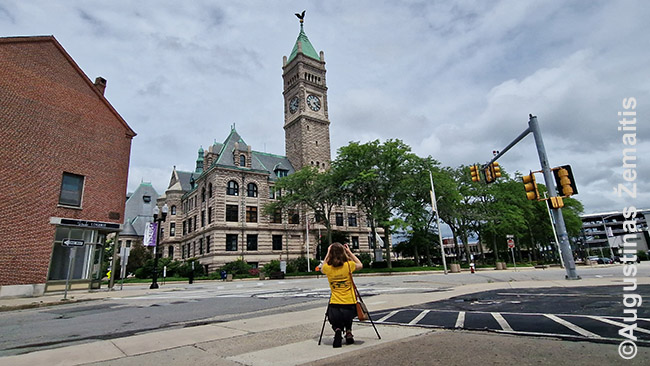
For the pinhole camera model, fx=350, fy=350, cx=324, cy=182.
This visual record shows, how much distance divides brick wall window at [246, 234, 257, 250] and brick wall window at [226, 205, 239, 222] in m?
3.03

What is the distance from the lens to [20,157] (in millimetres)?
20266

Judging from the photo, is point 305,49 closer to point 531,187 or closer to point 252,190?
point 252,190

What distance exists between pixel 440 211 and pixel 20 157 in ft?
127

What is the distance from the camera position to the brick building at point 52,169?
776 inches

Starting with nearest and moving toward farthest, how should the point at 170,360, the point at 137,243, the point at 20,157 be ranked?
the point at 170,360
the point at 20,157
the point at 137,243

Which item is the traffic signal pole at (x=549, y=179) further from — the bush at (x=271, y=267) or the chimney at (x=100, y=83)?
the bush at (x=271, y=267)

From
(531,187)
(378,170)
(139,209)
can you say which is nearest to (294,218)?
(378,170)

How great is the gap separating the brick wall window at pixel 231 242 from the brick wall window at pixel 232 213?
219 centimetres

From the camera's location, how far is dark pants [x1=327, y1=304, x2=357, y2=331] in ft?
17.0

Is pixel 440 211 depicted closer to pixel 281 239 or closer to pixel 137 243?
pixel 281 239

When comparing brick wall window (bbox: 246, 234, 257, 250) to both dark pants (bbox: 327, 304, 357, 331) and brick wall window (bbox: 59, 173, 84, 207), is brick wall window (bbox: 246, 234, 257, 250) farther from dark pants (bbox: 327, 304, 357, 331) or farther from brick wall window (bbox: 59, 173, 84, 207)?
dark pants (bbox: 327, 304, 357, 331)

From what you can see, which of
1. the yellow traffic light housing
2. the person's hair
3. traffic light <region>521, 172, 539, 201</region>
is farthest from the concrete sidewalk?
the yellow traffic light housing

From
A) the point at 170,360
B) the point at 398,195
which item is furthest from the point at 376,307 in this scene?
the point at 398,195

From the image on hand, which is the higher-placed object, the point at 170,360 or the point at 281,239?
the point at 281,239
